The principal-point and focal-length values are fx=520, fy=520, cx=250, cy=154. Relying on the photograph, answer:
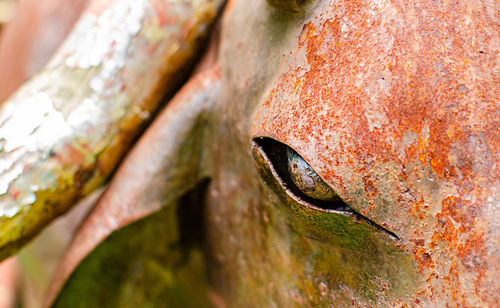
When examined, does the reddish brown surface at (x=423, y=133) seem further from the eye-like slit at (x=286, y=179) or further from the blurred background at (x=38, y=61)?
the blurred background at (x=38, y=61)

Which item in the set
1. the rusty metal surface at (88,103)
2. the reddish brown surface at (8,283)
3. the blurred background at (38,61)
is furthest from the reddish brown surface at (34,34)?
the reddish brown surface at (8,283)

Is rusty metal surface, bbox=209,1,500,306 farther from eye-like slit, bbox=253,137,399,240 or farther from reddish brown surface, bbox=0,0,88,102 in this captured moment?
reddish brown surface, bbox=0,0,88,102

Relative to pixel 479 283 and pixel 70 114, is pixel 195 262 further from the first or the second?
pixel 479 283

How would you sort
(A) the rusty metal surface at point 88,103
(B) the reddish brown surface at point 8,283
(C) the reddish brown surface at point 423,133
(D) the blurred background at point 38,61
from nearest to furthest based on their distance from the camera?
(C) the reddish brown surface at point 423,133 < (A) the rusty metal surface at point 88,103 < (D) the blurred background at point 38,61 < (B) the reddish brown surface at point 8,283

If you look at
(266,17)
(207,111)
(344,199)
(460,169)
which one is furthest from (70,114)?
(460,169)

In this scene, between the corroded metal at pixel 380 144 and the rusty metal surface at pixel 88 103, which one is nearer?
the corroded metal at pixel 380 144

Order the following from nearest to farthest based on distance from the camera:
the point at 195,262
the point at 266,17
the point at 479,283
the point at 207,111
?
the point at 479,283 < the point at 266,17 < the point at 207,111 < the point at 195,262

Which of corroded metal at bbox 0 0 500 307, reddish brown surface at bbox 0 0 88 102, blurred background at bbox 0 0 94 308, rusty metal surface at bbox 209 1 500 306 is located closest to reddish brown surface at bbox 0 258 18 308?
blurred background at bbox 0 0 94 308
